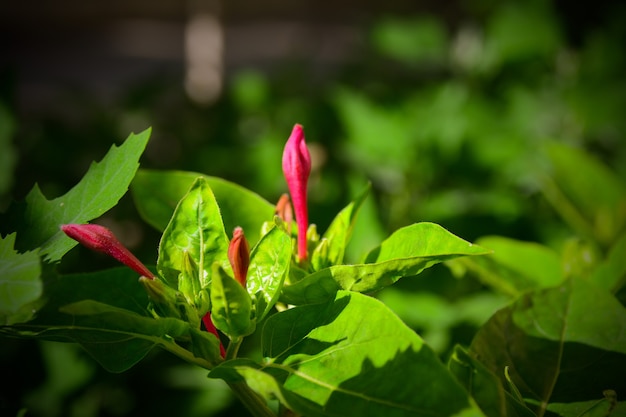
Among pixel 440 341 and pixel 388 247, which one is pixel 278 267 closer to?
pixel 388 247

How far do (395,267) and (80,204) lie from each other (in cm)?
27

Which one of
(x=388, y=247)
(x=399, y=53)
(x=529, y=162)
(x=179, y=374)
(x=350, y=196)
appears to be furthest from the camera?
(x=399, y=53)

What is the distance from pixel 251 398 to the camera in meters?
A: 0.50

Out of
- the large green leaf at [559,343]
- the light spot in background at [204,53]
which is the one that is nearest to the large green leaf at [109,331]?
the large green leaf at [559,343]

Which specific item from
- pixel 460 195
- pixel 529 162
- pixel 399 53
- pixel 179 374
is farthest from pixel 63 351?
pixel 399 53

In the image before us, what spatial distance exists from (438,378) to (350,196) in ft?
2.63

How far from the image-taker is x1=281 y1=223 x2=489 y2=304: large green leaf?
18.2 inches

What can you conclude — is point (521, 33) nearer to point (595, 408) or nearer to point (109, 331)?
point (595, 408)

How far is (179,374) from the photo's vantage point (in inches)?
41.5

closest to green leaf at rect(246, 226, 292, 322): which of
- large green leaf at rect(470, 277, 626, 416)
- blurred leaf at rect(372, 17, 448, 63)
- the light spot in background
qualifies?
large green leaf at rect(470, 277, 626, 416)

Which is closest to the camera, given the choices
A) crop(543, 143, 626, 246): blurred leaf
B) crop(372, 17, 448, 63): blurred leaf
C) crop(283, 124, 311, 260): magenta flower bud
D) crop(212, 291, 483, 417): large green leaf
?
crop(212, 291, 483, 417): large green leaf

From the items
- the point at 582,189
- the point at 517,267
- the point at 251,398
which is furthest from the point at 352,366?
the point at 582,189

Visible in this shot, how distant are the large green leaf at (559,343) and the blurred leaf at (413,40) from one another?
1292 mm

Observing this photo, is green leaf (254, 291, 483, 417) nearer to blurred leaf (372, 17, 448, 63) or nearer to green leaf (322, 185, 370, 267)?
green leaf (322, 185, 370, 267)
